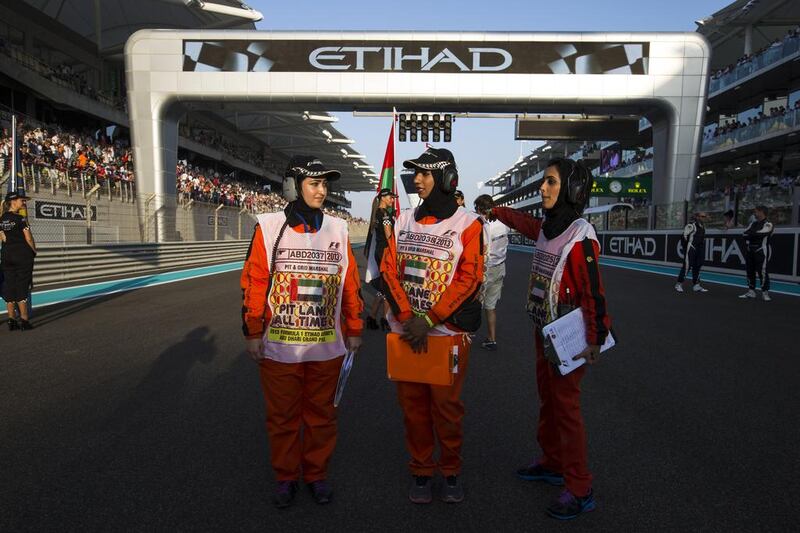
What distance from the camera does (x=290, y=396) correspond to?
2.49 meters

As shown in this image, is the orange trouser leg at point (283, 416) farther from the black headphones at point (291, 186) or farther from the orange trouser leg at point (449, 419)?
the black headphones at point (291, 186)

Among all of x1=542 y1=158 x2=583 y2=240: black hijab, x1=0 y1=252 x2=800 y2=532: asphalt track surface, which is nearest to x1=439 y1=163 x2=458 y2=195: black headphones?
x1=542 y1=158 x2=583 y2=240: black hijab

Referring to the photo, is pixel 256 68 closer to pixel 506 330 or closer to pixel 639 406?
pixel 506 330

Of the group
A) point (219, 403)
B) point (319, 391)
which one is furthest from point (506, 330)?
point (319, 391)

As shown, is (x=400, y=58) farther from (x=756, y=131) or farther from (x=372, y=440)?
(x=756, y=131)

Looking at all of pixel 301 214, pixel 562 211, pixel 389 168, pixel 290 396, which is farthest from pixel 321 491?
pixel 389 168

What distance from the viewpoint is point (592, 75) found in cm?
1698

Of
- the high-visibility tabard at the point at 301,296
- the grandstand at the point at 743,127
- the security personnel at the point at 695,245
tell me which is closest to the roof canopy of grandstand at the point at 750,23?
the grandstand at the point at 743,127

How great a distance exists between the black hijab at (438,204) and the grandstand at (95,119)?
10630mm

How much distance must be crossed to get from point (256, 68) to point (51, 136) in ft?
29.3

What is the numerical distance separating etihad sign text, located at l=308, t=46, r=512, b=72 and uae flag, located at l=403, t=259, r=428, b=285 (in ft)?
53.1

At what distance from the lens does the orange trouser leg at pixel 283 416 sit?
8.10 feet

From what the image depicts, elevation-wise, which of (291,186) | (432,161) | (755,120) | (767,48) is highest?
(767,48)

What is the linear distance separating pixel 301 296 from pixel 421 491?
1.12 m
